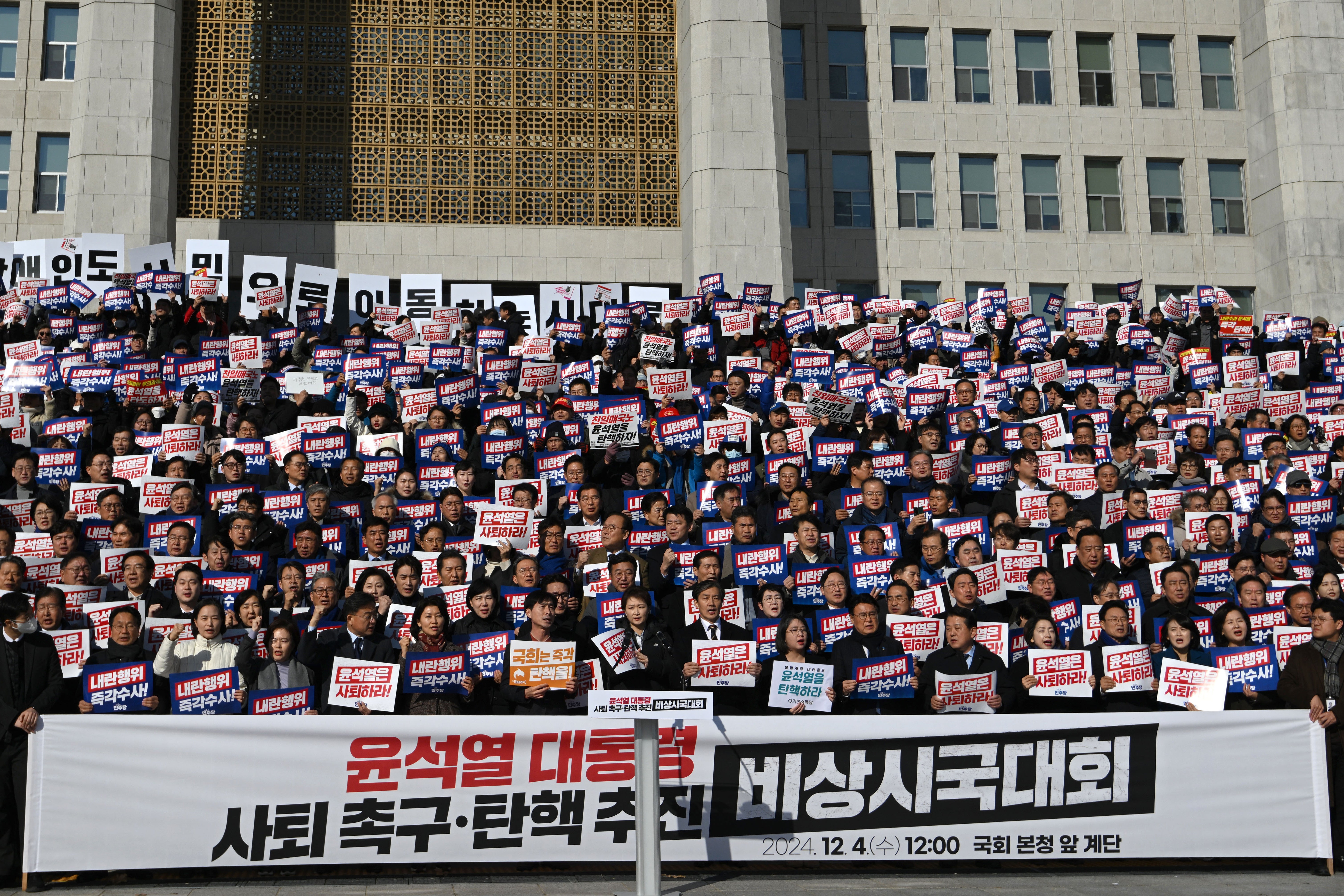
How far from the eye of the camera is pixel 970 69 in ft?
110

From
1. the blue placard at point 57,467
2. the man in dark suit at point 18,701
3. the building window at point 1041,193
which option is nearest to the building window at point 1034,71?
the building window at point 1041,193

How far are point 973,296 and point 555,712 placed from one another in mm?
25165

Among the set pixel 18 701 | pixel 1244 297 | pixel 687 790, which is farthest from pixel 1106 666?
pixel 1244 297

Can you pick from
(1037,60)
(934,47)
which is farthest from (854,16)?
(1037,60)

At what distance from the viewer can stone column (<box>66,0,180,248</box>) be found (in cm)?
2733

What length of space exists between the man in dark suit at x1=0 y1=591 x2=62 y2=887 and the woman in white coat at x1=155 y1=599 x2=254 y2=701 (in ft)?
2.67

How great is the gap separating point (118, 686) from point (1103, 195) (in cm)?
2966

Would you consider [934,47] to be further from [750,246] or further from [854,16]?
[750,246]

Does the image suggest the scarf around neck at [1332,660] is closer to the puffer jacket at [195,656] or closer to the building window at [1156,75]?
the puffer jacket at [195,656]

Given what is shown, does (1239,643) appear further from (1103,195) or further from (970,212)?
(1103,195)

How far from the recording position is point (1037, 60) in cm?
3391

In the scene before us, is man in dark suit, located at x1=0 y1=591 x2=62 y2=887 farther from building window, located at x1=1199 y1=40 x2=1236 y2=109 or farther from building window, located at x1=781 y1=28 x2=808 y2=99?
building window, located at x1=1199 y1=40 x2=1236 y2=109

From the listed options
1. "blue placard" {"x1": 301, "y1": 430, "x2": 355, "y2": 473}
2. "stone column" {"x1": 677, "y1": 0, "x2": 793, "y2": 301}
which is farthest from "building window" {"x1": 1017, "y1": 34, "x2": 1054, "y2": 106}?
"blue placard" {"x1": 301, "y1": 430, "x2": 355, "y2": 473}

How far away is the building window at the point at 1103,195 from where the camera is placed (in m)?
33.5
